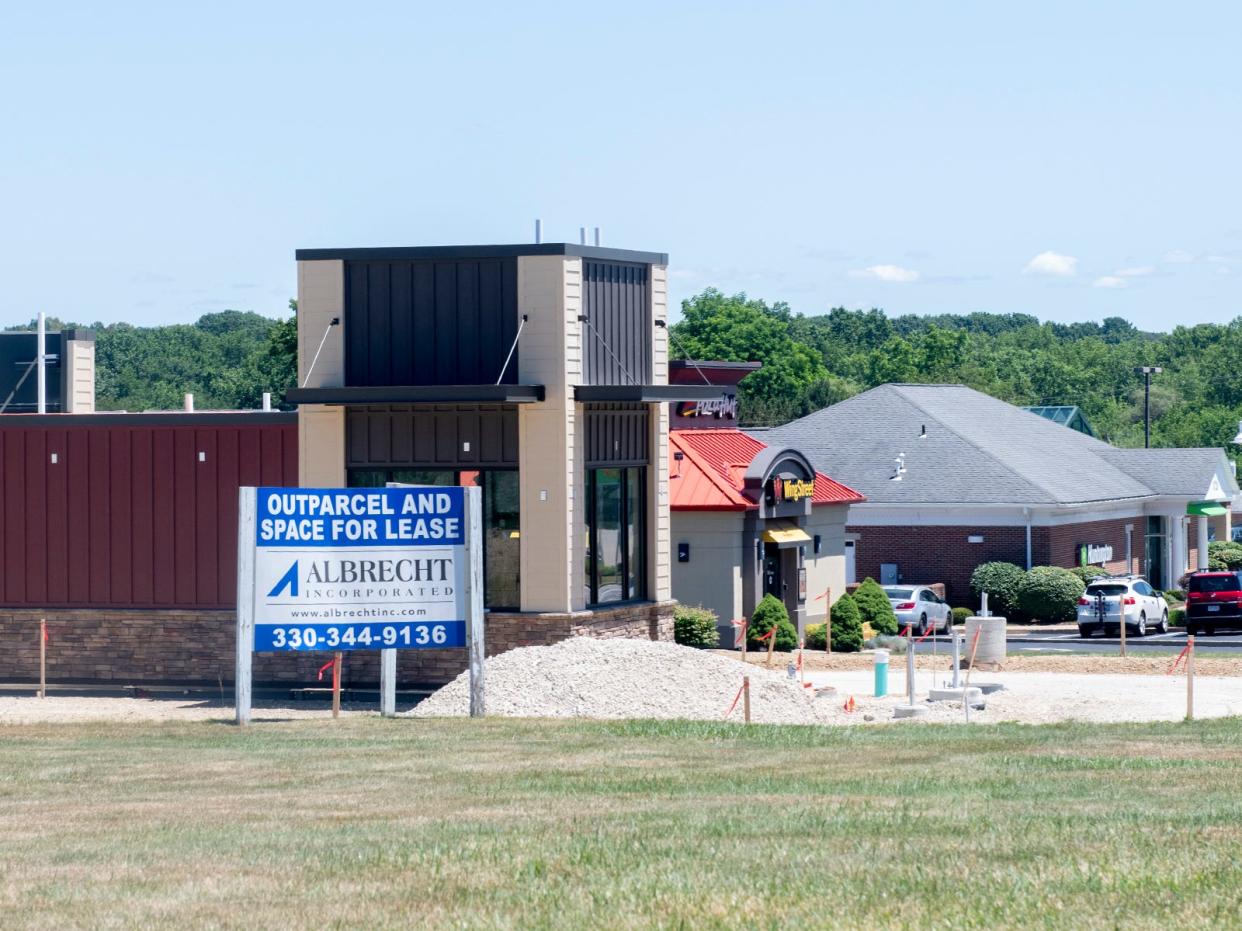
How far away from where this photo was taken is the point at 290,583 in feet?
77.4

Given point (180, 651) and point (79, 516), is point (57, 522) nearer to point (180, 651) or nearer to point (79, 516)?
point (79, 516)

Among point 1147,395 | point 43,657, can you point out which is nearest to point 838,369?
point 1147,395

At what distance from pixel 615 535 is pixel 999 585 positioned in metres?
24.6

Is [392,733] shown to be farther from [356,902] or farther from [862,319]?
[862,319]

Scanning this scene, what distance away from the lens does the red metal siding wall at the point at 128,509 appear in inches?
1212

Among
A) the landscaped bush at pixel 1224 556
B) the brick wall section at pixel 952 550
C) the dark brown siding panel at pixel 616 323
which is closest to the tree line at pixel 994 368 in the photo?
the landscaped bush at pixel 1224 556

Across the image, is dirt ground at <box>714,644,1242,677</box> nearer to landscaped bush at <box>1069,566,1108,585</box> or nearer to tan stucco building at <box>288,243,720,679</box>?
tan stucco building at <box>288,243,720,679</box>

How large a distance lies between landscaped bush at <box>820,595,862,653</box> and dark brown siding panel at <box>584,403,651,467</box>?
11.2 m

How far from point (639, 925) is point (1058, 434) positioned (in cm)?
5825

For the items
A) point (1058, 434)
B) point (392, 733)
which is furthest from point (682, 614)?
point (1058, 434)

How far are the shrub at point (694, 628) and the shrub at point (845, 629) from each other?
4918 mm

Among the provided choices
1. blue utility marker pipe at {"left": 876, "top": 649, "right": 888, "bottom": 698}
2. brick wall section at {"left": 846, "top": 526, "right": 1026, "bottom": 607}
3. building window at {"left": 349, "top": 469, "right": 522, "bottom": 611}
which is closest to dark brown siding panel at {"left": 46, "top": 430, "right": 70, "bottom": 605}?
building window at {"left": 349, "top": 469, "right": 522, "bottom": 611}

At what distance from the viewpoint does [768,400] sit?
13738 centimetres

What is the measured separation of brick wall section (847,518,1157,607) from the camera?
179 feet
